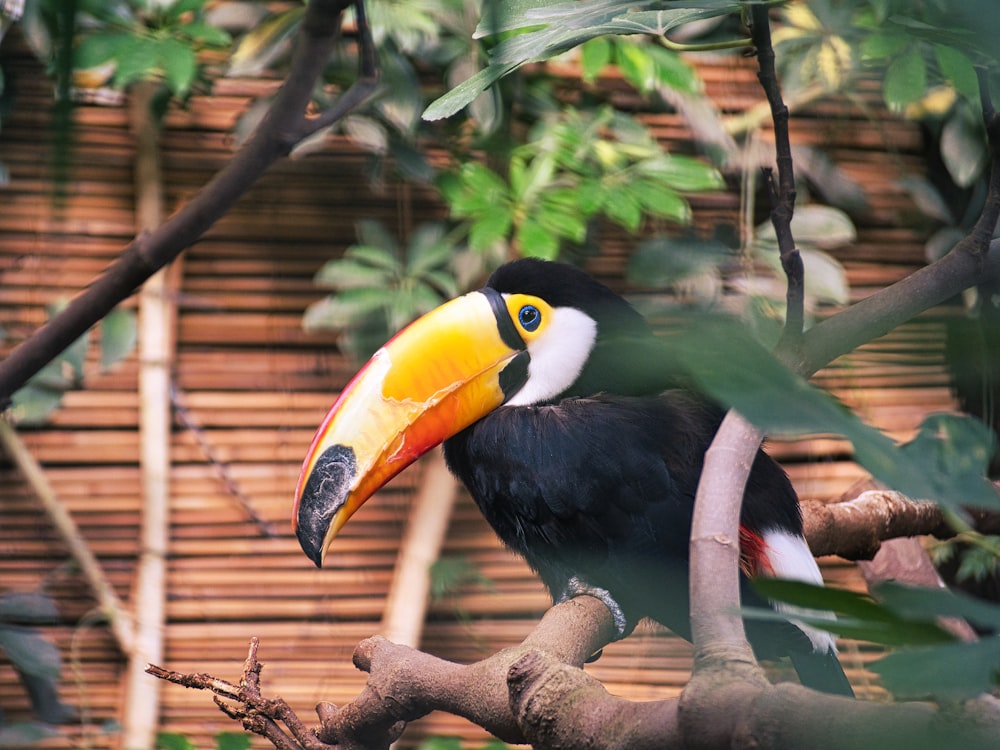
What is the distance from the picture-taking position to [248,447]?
6.64ft

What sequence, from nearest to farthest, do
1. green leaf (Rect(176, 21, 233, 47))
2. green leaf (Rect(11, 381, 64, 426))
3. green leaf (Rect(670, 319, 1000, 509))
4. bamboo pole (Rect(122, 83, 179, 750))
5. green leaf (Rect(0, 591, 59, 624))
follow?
green leaf (Rect(670, 319, 1000, 509))
green leaf (Rect(0, 591, 59, 624))
green leaf (Rect(176, 21, 233, 47))
green leaf (Rect(11, 381, 64, 426))
bamboo pole (Rect(122, 83, 179, 750))

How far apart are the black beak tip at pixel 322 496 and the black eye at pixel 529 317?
286mm

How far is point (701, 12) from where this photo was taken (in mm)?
639

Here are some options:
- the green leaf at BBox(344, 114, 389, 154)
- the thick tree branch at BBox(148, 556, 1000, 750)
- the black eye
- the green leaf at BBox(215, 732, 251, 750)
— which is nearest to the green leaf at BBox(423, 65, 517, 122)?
the thick tree branch at BBox(148, 556, 1000, 750)

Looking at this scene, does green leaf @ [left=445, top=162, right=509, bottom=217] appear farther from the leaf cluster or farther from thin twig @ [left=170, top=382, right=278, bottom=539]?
thin twig @ [left=170, top=382, right=278, bottom=539]

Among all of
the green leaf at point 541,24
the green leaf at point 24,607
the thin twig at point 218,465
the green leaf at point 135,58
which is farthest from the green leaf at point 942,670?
the thin twig at point 218,465

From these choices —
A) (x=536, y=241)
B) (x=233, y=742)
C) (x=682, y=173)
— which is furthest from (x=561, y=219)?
(x=233, y=742)

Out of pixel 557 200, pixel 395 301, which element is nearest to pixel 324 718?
pixel 395 301

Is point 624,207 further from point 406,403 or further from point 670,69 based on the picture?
point 406,403

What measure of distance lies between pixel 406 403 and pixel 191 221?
34cm

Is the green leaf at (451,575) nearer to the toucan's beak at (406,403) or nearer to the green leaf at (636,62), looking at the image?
the toucan's beak at (406,403)

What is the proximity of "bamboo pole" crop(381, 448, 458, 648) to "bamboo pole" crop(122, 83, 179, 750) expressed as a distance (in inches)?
17.6

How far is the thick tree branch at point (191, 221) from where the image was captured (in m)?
1.01

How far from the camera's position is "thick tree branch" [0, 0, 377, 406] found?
1007 millimetres
